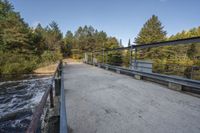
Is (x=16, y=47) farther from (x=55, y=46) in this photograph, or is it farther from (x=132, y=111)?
(x=132, y=111)

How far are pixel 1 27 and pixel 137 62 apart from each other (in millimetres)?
27706

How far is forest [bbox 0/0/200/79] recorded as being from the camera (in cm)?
1625

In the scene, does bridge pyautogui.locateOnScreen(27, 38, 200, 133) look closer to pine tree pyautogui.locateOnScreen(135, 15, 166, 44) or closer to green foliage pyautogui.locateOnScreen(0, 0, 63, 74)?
green foliage pyautogui.locateOnScreen(0, 0, 63, 74)

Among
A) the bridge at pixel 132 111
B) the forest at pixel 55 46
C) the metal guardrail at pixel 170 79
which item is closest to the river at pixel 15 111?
the bridge at pixel 132 111

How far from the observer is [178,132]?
179 cm

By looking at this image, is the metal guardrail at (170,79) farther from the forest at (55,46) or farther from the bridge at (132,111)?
the forest at (55,46)

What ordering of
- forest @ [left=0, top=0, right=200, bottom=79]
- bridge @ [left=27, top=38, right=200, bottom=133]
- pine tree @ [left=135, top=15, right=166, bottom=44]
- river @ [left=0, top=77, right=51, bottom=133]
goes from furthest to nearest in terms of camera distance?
pine tree @ [left=135, top=15, right=166, bottom=44] < forest @ [left=0, top=0, right=200, bottom=79] < river @ [left=0, top=77, right=51, bottom=133] < bridge @ [left=27, top=38, right=200, bottom=133]

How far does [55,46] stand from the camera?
129ft

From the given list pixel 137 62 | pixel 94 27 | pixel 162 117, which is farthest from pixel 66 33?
pixel 162 117

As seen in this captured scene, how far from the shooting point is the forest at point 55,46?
16250 millimetres

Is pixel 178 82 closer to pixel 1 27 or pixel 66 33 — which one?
pixel 1 27

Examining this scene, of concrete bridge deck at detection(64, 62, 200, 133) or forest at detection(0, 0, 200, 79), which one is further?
forest at detection(0, 0, 200, 79)

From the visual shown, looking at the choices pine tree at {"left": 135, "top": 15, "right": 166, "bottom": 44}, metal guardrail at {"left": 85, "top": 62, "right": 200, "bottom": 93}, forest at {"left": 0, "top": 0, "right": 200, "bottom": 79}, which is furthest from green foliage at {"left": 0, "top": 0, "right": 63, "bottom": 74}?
pine tree at {"left": 135, "top": 15, "right": 166, "bottom": 44}

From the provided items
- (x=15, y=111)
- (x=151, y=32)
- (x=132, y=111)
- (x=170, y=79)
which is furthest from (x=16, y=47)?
(x=151, y=32)
